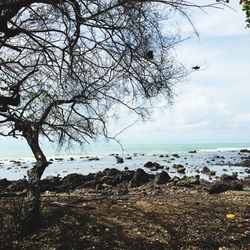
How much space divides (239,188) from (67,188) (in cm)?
857

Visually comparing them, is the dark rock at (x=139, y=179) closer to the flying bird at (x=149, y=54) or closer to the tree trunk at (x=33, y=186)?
the tree trunk at (x=33, y=186)

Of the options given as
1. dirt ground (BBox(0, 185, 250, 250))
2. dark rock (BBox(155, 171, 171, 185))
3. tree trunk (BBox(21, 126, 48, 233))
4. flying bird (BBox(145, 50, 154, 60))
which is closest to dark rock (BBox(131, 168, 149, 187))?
dark rock (BBox(155, 171, 171, 185))

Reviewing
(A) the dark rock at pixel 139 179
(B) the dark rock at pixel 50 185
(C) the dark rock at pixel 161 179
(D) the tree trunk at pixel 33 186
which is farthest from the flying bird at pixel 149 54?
(A) the dark rock at pixel 139 179

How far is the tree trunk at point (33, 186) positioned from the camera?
8.12 meters

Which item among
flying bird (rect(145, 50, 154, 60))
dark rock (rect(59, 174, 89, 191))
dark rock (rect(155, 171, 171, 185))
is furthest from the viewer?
dark rock (rect(59, 174, 89, 191))

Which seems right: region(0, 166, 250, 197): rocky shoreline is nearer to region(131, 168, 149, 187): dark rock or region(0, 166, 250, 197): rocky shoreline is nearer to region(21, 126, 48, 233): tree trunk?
region(131, 168, 149, 187): dark rock

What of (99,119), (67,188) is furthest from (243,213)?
(67,188)

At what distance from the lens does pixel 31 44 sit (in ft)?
29.7

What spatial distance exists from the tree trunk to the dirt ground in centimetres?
18

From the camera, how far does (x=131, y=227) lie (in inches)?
334

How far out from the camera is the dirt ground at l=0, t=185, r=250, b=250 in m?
7.82

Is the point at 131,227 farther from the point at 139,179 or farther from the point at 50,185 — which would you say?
the point at 50,185

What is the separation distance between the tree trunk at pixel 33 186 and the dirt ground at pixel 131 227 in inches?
7.1

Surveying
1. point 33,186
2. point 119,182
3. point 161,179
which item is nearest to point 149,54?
point 33,186
